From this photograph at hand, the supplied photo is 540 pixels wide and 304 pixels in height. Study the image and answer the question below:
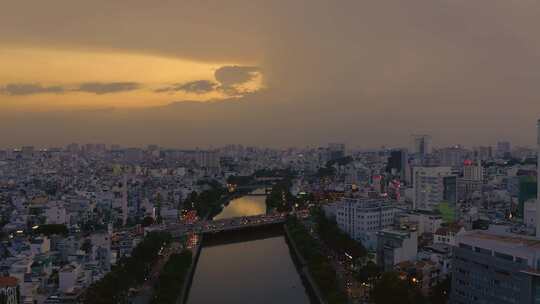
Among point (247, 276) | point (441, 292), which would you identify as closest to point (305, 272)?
point (247, 276)

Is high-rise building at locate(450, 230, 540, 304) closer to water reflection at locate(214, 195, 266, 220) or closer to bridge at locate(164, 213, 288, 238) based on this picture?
bridge at locate(164, 213, 288, 238)

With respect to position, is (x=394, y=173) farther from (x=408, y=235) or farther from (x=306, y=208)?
(x=408, y=235)

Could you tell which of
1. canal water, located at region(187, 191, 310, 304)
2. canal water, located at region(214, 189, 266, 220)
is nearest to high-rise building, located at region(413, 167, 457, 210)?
canal water, located at region(187, 191, 310, 304)

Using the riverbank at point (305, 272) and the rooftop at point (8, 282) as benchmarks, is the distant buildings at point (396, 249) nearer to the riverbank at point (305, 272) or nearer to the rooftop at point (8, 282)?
the riverbank at point (305, 272)

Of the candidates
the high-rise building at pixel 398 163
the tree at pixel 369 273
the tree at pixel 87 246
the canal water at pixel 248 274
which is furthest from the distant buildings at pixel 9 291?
the high-rise building at pixel 398 163

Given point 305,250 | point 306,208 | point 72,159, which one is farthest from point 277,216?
point 72,159

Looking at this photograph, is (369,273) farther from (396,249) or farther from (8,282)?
(8,282)
